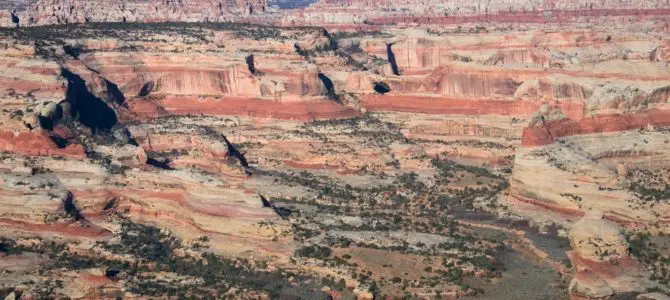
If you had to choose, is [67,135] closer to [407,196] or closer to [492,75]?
[407,196]

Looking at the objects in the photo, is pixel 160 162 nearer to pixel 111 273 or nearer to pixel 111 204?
pixel 111 204

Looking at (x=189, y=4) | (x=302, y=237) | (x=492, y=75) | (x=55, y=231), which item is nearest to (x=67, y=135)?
(x=55, y=231)

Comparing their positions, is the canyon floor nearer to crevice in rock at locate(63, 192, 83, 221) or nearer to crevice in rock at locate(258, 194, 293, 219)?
crevice in rock at locate(63, 192, 83, 221)

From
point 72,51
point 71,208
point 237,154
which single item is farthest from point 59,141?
point 72,51

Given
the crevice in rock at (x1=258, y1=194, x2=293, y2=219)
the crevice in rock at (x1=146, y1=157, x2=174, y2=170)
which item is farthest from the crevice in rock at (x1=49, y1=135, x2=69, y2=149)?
the crevice in rock at (x1=258, y1=194, x2=293, y2=219)

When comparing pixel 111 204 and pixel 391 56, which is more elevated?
pixel 391 56
